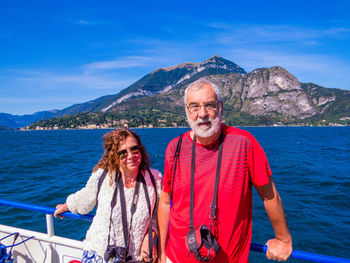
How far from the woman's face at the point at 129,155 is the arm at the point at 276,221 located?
1.27 metres

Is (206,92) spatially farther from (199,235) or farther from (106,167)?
(106,167)

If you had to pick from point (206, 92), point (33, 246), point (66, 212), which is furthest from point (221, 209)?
point (33, 246)

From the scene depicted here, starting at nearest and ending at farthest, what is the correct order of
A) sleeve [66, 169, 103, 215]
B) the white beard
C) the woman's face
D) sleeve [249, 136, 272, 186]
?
sleeve [249, 136, 272, 186], the white beard, the woman's face, sleeve [66, 169, 103, 215]

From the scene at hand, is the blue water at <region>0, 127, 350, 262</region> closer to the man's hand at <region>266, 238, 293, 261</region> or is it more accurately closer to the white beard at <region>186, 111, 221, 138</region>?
the man's hand at <region>266, 238, 293, 261</region>

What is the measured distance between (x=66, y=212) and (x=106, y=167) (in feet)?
3.39

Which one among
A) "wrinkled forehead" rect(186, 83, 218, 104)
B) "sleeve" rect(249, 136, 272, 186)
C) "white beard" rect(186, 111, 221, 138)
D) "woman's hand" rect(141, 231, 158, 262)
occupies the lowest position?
"woman's hand" rect(141, 231, 158, 262)

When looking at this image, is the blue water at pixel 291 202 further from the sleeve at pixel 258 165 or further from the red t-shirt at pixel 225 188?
the sleeve at pixel 258 165

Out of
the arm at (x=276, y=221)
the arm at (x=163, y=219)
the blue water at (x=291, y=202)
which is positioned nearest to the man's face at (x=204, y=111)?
the arm at (x=276, y=221)

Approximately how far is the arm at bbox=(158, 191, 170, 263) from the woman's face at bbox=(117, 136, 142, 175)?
0.46 m

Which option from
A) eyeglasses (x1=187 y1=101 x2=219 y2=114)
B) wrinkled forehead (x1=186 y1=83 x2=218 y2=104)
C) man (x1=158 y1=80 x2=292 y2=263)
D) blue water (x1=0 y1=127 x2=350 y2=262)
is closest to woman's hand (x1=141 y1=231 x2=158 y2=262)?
man (x1=158 y1=80 x2=292 y2=263)

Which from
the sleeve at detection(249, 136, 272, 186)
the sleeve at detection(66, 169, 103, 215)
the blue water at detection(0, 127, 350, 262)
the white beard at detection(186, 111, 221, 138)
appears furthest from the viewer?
the blue water at detection(0, 127, 350, 262)

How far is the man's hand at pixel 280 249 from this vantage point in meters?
2.05

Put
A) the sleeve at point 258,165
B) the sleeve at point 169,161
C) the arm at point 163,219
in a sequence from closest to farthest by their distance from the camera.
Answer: the sleeve at point 258,165
the sleeve at point 169,161
the arm at point 163,219

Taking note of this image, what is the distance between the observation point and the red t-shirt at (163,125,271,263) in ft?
6.36
